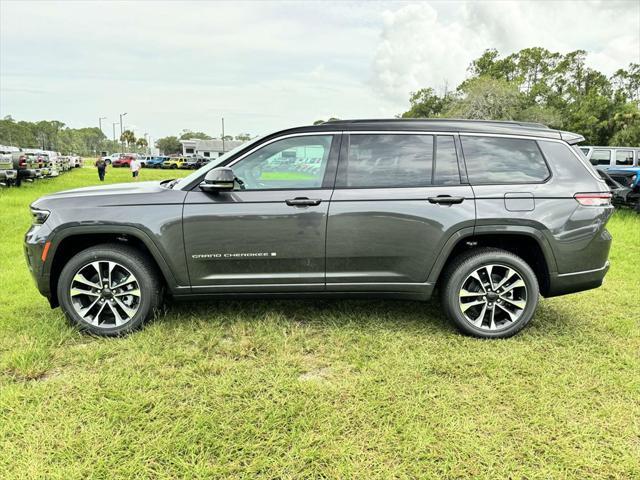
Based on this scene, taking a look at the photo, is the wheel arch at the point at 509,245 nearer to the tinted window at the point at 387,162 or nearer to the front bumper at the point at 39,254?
the tinted window at the point at 387,162

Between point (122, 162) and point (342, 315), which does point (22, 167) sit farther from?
point (122, 162)

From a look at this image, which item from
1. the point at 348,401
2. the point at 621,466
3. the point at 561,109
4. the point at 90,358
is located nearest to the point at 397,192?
the point at 348,401

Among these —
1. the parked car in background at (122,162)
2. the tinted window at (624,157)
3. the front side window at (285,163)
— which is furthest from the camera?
the parked car in background at (122,162)

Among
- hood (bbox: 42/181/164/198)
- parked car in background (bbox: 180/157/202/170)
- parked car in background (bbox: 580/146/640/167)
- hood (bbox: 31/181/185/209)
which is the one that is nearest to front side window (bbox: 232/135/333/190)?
hood (bbox: 31/181/185/209)

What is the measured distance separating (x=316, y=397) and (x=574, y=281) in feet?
7.63

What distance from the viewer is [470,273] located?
11.9 ft

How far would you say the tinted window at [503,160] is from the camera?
366cm

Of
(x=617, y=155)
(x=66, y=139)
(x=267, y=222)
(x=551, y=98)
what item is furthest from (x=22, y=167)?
(x=66, y=139)

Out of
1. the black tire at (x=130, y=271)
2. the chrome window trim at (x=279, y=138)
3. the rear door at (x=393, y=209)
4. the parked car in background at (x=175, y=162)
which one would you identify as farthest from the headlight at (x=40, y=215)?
the parked car in background at (x=175, y=162)

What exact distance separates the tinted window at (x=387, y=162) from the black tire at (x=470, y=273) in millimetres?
726

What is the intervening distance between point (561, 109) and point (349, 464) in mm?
48959

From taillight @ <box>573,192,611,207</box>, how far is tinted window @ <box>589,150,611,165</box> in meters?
14.1

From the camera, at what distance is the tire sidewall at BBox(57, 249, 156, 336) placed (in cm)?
354

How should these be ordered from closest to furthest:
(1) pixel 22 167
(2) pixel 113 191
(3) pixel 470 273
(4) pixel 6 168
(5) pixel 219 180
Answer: (5) pixel 219 180 → (3) pixel 470 273 → (2) pixel 113 191 → (4) pixel 6 168 → (1) pixel 22 167
